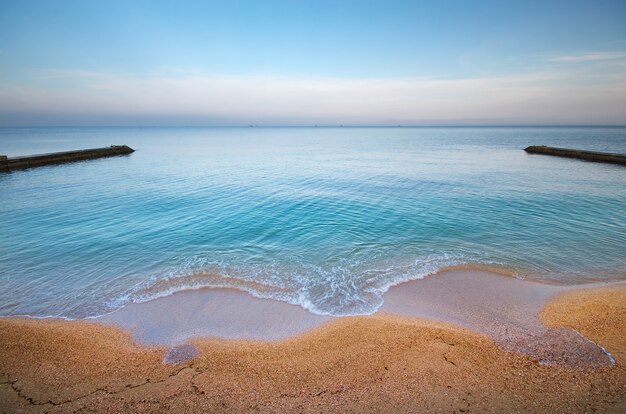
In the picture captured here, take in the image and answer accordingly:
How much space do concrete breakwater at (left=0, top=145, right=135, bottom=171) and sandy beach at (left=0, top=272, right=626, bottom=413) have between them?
159ft

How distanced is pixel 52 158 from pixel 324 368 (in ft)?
211

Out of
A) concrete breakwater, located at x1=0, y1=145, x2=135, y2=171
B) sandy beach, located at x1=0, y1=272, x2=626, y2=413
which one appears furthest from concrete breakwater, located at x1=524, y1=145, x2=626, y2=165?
concrete breakwater, located at x1=0, y1=145, x2=135, y2=171

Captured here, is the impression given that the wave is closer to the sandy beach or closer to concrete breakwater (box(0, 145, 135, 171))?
the sandy beach

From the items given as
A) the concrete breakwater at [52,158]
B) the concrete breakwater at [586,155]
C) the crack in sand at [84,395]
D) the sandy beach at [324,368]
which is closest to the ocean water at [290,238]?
the sandy beach at [324,368]

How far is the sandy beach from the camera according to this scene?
6488mm

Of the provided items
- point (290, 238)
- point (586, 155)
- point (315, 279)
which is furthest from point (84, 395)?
point (586, 155)

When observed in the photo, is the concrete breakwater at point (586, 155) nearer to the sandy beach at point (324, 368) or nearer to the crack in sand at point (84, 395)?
the sandy beach at point (324, 368)

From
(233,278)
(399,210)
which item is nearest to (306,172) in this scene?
(399,210)

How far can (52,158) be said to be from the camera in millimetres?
51344

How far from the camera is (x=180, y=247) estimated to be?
16.4m

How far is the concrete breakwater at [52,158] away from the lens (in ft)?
142

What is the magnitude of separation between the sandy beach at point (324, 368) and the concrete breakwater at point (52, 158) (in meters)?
48.6

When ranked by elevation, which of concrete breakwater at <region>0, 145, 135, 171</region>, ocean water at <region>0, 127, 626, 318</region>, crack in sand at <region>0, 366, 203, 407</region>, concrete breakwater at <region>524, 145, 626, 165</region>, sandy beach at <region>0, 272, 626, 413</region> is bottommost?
sandy beach at <region>0, 272, 626, 413</region>

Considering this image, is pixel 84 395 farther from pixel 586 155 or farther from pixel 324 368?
pixel 586 155
